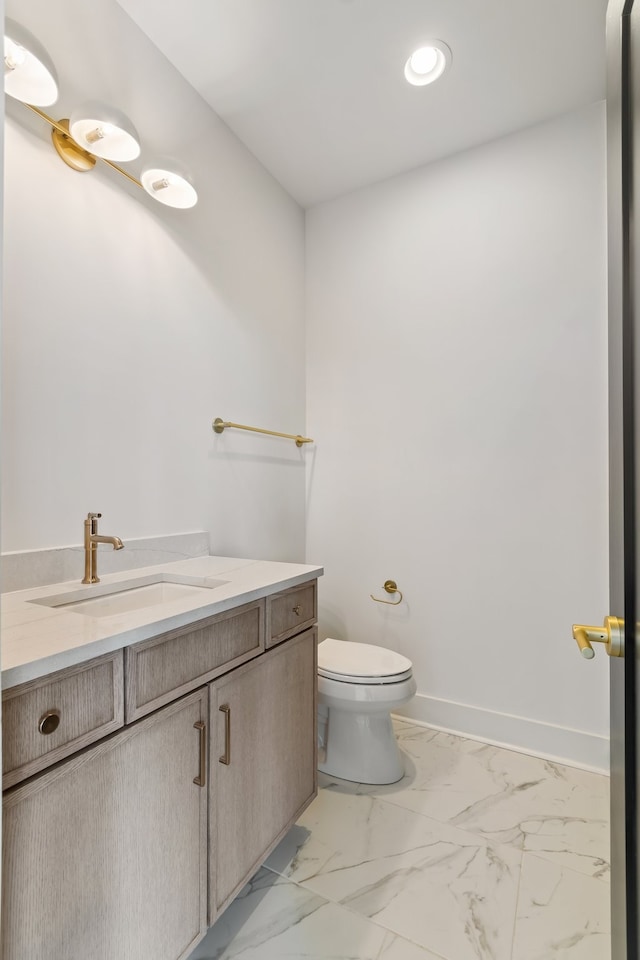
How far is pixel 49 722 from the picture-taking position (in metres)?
0.73

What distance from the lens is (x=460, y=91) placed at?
71.3 inches

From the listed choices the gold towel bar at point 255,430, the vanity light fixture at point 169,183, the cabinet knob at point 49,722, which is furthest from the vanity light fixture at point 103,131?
the cabinet knob at point 49,722

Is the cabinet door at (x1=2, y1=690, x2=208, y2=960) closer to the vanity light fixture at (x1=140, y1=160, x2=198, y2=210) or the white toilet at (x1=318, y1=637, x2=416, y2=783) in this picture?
the white toilet at (x1=318, y1=637, x2=416, y2=783)

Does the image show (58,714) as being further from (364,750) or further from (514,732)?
(514,732)

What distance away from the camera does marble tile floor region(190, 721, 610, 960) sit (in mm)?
1134

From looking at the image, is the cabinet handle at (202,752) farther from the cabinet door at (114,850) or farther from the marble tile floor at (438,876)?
the marble tile floor at (438,876)

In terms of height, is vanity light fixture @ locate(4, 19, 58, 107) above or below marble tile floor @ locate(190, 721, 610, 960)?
above

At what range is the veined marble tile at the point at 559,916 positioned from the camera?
112 cm

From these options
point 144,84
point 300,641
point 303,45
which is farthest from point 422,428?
point 144,84

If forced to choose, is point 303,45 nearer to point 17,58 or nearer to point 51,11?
point 51,11

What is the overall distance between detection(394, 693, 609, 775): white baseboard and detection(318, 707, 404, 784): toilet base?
406 mm

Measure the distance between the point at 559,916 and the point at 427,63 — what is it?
8.80 ft

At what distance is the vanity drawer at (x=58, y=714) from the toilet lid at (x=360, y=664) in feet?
3.34

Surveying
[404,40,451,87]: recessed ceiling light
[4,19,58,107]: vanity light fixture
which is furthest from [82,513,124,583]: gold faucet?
[404,40,451,87]: recessed ceiling light
